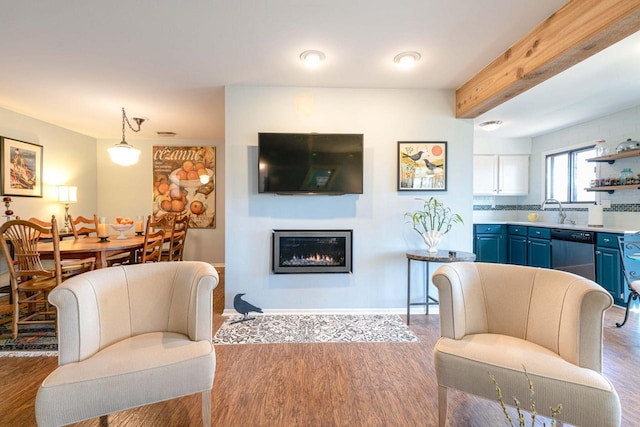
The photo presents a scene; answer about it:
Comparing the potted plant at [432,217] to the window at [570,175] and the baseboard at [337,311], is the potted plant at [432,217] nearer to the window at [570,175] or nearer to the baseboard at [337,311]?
the baseboard at [337,311]

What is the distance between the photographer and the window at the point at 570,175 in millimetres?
4414

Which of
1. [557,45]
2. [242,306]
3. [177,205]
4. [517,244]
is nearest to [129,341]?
[242,306]

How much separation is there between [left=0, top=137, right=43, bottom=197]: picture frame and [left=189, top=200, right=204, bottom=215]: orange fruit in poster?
2116mm

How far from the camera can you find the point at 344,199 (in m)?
3.29

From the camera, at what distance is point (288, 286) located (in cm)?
327

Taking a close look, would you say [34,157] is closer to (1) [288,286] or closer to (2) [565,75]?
(1) [288,286]

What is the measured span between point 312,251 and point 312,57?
1895 millimetres

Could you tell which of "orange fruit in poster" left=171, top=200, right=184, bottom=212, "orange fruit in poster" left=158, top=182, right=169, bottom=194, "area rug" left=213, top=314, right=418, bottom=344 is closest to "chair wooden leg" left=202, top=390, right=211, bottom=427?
"area rug" left=213, top=314, right=418, bottom=344

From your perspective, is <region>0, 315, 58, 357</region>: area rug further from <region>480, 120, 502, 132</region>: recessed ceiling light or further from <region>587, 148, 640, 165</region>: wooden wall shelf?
<region>587, 148, 640, 165</region>: wooden wall shelf

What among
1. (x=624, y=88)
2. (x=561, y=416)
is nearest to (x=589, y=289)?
(x=561, y=416)

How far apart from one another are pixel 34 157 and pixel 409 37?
5.31 m

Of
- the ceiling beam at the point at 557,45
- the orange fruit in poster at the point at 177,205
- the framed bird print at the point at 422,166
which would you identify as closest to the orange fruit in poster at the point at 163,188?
the orange fruit in poster at the point at 177,205

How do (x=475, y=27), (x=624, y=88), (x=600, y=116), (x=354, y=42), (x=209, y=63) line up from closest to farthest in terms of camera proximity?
(x=475, y=27), (x=354, y=42), (x=209, y=63), (x=624, y=88), (x=600, y=116)

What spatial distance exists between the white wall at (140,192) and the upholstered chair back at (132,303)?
388 centimetres
